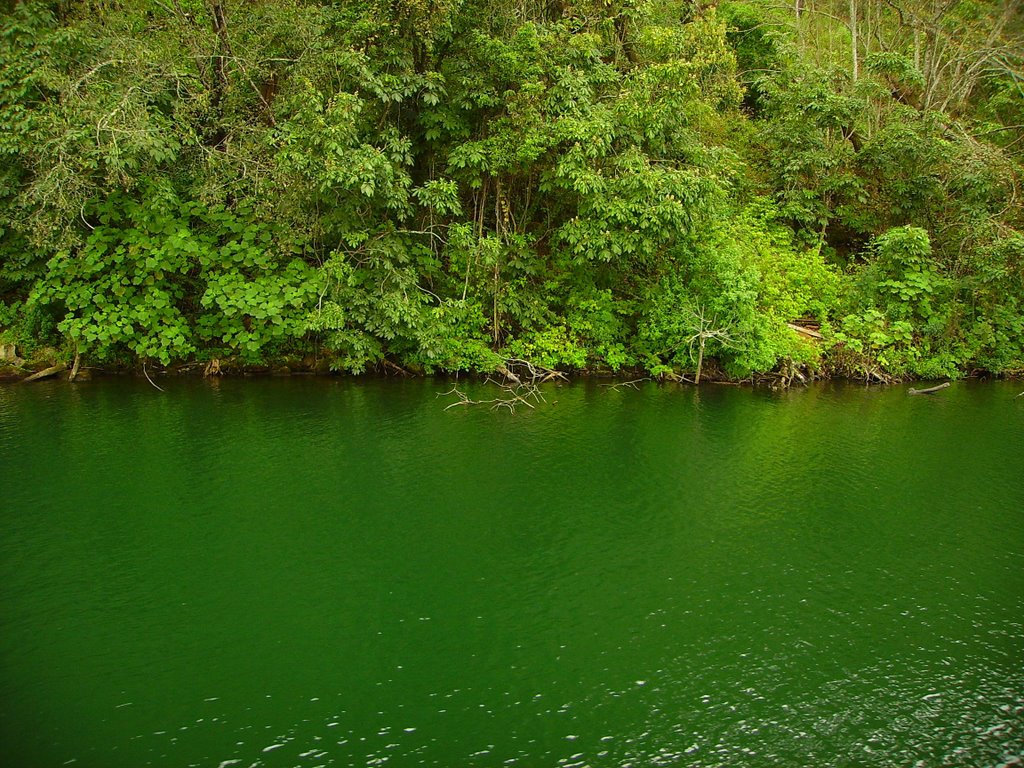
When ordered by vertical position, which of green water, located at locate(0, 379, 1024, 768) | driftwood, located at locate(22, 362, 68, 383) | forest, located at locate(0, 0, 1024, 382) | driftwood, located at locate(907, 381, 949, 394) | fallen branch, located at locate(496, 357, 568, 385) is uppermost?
forest, located at locate(0, 0, 1024, 382)

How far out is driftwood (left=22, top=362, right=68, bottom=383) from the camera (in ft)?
53.2

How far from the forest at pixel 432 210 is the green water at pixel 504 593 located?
127 inches

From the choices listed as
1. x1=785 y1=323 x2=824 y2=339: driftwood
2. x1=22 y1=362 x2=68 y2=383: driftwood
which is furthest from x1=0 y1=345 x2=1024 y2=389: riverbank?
x1=785 y1=323 x2=824 y2=339: driftwood

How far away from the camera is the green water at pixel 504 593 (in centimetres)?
570

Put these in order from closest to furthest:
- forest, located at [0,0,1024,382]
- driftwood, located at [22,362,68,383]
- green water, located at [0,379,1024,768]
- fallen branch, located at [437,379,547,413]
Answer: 1. green water, located at [0,379,1024,768]
2. forest, located at [0,0,1024,382]
3. fallen branch, located at [437,379,547,413]
4. driftwood, located at [22,362,68,383]

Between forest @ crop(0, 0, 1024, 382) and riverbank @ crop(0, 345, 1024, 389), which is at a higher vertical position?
forest @ crop(0, 0, 1024, 382)

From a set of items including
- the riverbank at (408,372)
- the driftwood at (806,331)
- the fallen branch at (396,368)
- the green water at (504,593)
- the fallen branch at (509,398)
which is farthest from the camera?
the driftwood at (806,331)

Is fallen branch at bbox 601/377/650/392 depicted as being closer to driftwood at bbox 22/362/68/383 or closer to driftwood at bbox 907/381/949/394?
driftwood at bbox 907/381/949/394

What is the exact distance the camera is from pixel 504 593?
25.5ft

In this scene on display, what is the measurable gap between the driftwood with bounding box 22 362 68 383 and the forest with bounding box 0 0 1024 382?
339 millimetres

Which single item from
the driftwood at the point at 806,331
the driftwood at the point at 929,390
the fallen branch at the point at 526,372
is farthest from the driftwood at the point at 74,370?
the driftwood at the point at 929,390

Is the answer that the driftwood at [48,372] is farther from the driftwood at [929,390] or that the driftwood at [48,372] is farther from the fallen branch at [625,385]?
the driftwood at [929,390]

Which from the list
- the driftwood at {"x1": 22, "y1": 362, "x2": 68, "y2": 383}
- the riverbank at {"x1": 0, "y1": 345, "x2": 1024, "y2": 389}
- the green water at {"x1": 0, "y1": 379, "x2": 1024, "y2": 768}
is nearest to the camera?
the green water at {"x1": 0, "y1": 379, "x2": 1024, "y2": 768}

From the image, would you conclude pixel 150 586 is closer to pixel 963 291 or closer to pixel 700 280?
pixel 700 280
